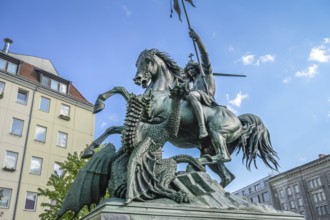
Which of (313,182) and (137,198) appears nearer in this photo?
(137,198)

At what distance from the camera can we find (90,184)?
182 inches

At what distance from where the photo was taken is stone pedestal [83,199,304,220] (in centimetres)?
368

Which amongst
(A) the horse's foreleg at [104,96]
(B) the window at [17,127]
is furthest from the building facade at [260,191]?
(A) the horse's foreleg at [104,96]

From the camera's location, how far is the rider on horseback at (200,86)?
5.57 metres

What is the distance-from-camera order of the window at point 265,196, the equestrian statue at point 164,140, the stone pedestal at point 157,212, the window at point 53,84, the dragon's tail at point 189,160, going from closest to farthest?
the stone pedestal at point 157,212
the equestrian statue at point 164,140
the dragon's tail at point 189,160
the window at point 53,84
the window at point 265,196

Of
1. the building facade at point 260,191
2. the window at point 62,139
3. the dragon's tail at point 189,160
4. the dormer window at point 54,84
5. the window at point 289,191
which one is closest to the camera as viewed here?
the dragon's tail at point 189,160

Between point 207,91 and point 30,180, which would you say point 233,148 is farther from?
point 30,180

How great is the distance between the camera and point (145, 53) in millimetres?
6051

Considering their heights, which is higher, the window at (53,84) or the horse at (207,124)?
the window at (53,84)

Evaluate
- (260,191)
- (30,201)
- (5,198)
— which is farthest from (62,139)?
(260,191)

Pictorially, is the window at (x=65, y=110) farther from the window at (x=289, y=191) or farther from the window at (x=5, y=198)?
the window at (x=289, y=191)

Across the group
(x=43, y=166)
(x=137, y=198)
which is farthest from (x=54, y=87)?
(x=137, y=198)

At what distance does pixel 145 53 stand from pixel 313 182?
6163cm

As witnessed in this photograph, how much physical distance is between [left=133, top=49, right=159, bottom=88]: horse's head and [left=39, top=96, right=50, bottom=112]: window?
27.2m
